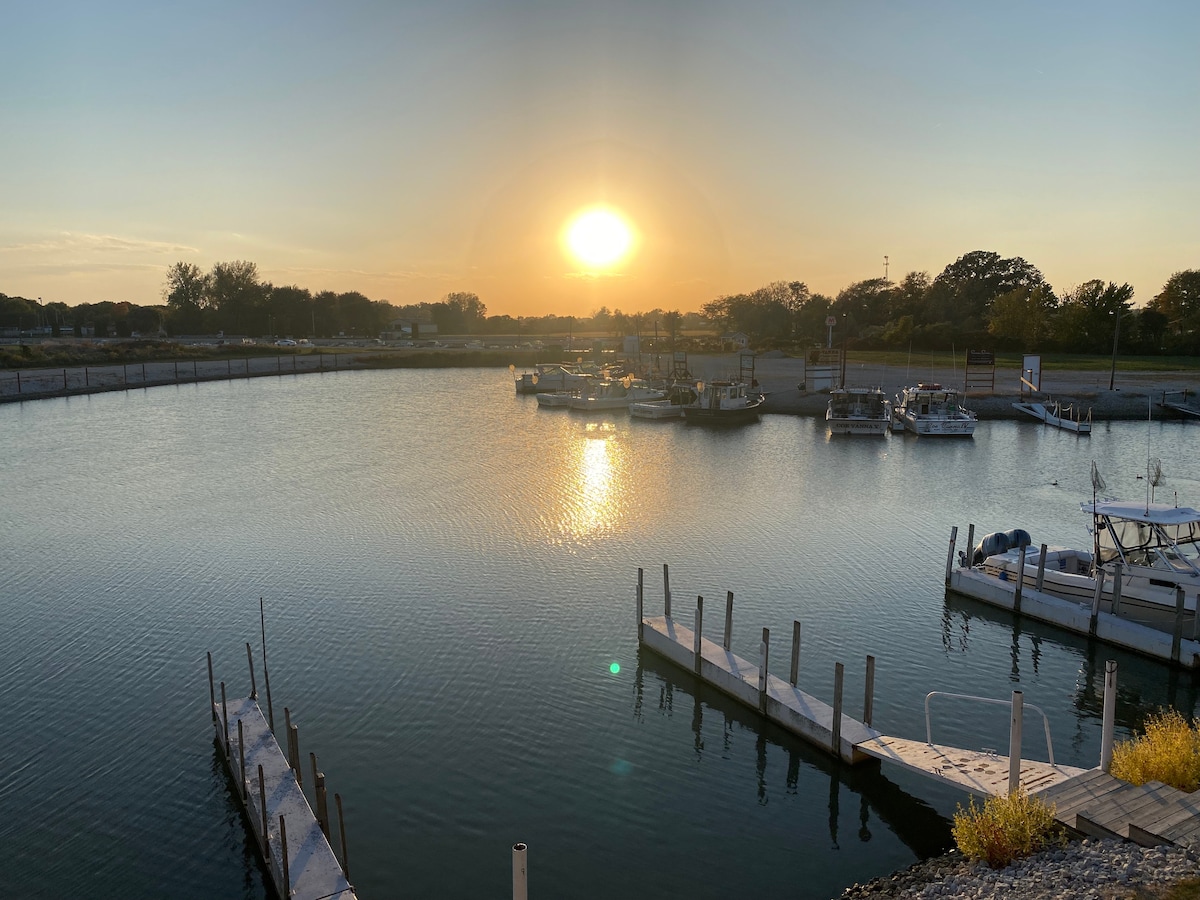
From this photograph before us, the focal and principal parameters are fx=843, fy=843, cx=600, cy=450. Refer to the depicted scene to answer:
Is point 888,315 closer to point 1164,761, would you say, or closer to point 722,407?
point 722,407

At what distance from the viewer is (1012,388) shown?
82.9m

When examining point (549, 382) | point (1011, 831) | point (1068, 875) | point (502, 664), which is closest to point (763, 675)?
point (502, 664)

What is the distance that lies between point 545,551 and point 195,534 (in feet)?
47.4

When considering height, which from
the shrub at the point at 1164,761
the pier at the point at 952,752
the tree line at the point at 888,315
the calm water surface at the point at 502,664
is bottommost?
the calm water surface at the point at 502,664

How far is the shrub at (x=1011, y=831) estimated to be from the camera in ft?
37.3

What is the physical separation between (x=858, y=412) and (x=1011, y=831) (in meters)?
55.5

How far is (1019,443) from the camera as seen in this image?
58719 millimetres

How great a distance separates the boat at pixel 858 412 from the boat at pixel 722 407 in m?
7.37

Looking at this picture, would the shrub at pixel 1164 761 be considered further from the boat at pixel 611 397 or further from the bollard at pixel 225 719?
the boat at pixel 611 397

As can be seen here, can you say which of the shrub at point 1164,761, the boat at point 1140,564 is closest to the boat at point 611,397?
the boat at point 1140,564

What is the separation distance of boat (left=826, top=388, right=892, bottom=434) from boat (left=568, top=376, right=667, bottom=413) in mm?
19884

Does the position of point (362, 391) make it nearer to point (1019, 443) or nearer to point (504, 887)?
point (1019, 443)

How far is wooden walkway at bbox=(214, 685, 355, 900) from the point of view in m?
11.6

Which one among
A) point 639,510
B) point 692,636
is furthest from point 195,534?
point 692,636
